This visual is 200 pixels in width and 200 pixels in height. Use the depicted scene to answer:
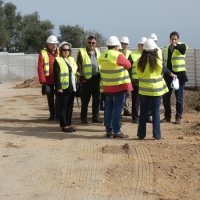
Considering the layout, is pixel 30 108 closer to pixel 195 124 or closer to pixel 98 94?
pixel 98 94

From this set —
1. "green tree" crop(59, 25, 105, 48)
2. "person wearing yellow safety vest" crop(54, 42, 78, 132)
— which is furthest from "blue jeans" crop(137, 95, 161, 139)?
"green tree" crop(59, 25, 105, 48)

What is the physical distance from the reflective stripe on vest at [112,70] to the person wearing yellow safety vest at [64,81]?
896 mm

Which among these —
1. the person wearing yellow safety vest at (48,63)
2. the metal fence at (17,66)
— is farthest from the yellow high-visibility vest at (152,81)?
the metal fence at (17,66)

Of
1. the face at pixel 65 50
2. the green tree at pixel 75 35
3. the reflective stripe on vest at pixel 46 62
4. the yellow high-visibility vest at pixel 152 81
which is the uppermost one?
the green tree at pixel 75 35

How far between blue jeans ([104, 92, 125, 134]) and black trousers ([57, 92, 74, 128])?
0.95 meters

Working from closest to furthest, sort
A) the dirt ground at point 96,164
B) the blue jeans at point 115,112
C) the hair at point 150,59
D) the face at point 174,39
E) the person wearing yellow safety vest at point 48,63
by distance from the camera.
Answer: the dirt ground at point 96,164
the hair at point 150,59
the blue jeans at point 115,112
the face at point 174,39
the person wearing yellow safety vest at point 48,63

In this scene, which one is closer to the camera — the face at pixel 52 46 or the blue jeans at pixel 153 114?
the blue jeans at pixel 153 114

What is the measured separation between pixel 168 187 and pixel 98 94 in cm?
503

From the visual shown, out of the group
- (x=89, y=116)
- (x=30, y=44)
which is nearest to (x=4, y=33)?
(x=30, y=44)

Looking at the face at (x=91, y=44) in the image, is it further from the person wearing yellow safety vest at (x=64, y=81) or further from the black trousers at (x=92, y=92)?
the person wearing yellow safety vest at (x=64, y=81)

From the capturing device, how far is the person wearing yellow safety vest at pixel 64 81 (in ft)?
33.0

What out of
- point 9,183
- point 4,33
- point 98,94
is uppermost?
point 4,33

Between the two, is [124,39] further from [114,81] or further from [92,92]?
[114,81]

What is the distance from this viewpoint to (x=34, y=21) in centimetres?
6525
